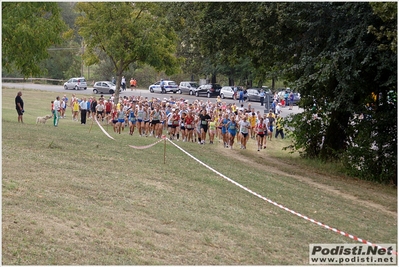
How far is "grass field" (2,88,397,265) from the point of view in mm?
9248

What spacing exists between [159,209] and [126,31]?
27.0m

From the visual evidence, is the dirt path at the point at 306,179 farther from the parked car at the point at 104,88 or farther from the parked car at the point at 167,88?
the parked car at the point at 167,88

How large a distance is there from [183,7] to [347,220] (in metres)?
12.3

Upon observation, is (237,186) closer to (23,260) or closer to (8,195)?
(8,195)

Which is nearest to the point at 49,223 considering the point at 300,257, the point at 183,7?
the point at 300,257

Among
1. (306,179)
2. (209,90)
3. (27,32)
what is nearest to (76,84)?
(209,90)

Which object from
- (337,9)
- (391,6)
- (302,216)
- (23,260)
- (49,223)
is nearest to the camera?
(23,260)

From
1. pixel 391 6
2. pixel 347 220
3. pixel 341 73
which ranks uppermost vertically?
pixel 391 6

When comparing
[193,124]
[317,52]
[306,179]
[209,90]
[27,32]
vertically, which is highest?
[27,32]

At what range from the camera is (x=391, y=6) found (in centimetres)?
1511

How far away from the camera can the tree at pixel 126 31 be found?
37125 millimetres

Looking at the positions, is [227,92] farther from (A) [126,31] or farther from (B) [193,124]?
(B) [193,124]

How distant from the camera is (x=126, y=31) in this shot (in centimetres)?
3759

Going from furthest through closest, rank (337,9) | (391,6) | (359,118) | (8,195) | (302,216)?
1. (359,118)
2. (337,9)
3. (391,6)
4. (302,216)
5. (8,195)
